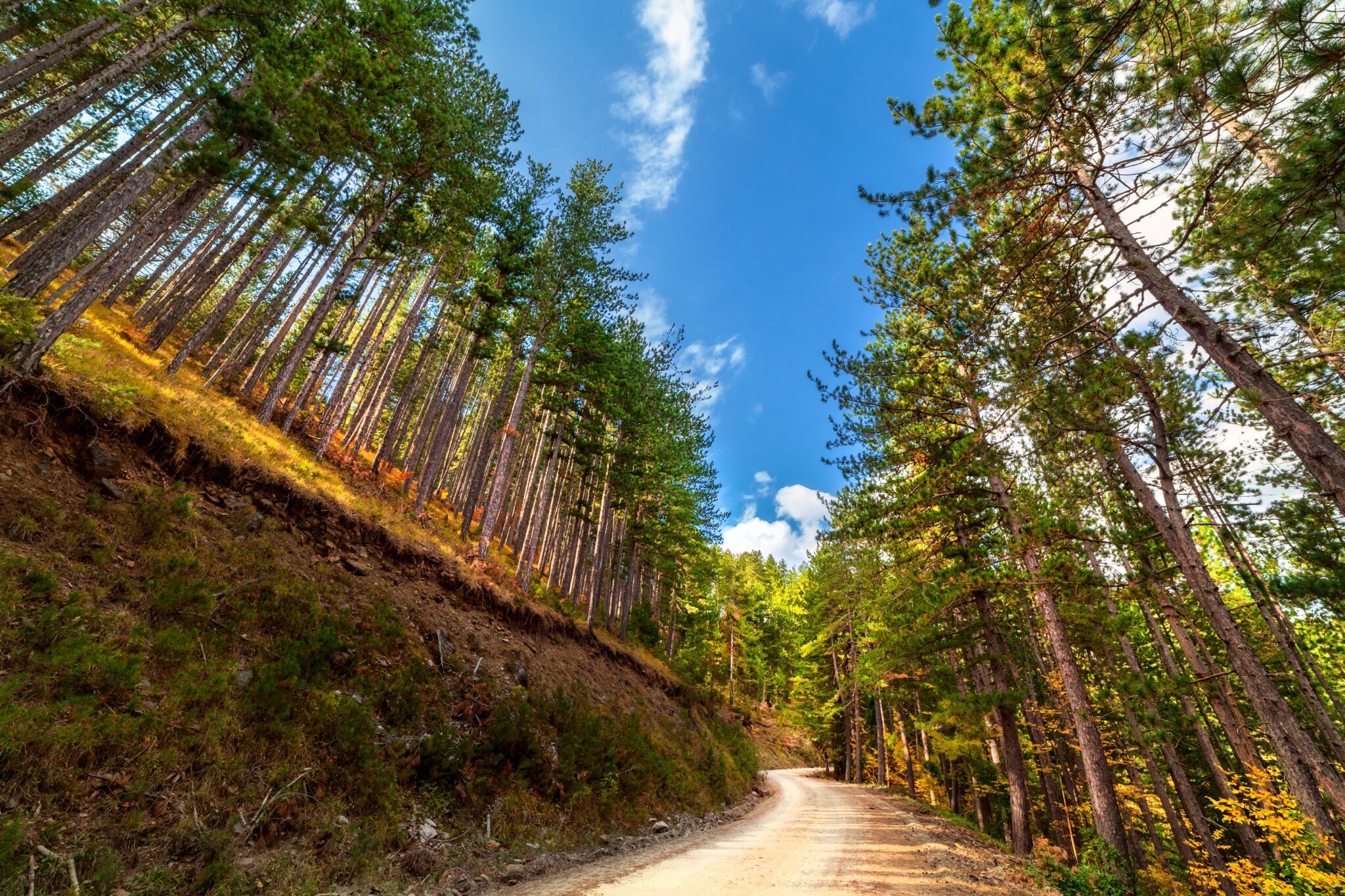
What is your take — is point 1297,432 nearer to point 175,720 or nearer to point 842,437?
point 842,437

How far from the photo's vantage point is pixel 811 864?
7922 millimetres

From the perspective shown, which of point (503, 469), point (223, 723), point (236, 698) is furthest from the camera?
point (503, 469)

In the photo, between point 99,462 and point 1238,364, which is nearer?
point 1238,364

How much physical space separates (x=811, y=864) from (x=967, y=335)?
9537mm

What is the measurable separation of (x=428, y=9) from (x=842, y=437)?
17.8 meters

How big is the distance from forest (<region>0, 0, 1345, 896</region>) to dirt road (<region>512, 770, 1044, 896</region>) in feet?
5.59

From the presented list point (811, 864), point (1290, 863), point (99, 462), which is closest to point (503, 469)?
point (99, 462)

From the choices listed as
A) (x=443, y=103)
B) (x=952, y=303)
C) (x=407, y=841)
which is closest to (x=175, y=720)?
(x=407, y=841)

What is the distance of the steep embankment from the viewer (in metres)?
3.89

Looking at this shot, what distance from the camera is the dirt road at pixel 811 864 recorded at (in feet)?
20.9

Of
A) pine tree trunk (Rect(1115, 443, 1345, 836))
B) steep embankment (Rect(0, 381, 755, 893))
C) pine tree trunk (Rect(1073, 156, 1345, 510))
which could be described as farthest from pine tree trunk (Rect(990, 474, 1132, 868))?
steep embankment (Rect(0, 381, 755, 893))

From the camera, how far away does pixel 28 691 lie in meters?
3.92

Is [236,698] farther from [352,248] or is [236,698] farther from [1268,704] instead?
[352,248]

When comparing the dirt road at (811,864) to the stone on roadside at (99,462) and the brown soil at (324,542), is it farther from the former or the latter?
the stone on roadside at (99,462)
